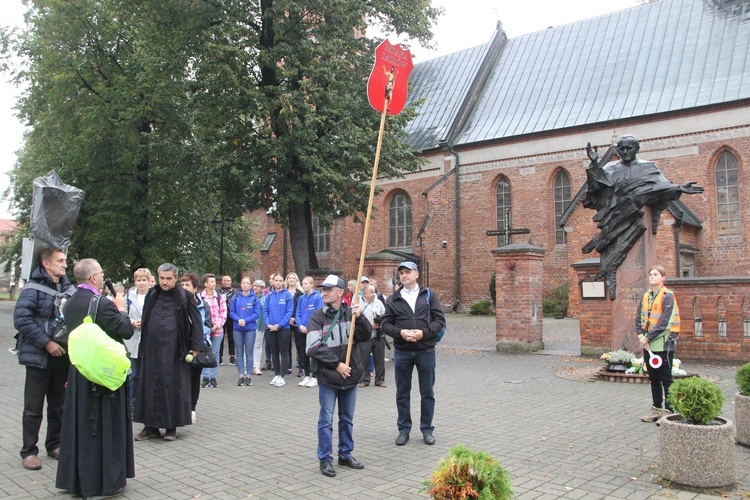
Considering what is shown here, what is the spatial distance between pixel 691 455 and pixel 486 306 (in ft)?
74.2

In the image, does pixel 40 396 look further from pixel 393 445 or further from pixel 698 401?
pixel 698 401

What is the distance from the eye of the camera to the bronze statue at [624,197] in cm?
1095

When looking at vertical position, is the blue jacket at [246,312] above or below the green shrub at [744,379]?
above

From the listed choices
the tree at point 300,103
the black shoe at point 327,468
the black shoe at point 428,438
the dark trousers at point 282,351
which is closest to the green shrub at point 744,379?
the black shoe at point 428,438

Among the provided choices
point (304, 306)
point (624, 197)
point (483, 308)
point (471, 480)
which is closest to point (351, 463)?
point (471, 480)

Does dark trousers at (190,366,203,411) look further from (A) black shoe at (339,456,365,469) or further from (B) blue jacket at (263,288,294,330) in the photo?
(B) blue jacket at (263,288,294,330)

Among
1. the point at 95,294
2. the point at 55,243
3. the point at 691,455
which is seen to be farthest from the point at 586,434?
the point at 55,243

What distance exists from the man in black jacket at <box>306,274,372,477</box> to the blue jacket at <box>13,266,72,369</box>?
2.43m

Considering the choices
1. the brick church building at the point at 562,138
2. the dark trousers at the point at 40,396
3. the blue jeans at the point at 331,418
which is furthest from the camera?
the brick church building at the point at 562,138

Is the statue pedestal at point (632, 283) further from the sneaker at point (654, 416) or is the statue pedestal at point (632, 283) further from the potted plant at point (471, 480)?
the potted plant at point (471, 480)

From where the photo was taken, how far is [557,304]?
25.5 meters

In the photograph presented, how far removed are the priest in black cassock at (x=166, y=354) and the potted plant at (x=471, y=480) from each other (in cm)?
406

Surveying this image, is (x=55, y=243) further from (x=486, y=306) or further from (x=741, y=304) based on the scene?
(x=486, y=306)

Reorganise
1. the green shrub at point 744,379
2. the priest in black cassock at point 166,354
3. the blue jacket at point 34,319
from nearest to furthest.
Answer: the blue jacket at point 34,319, the green shrub at point 744,379, the priest in black cassock at point 166,354
